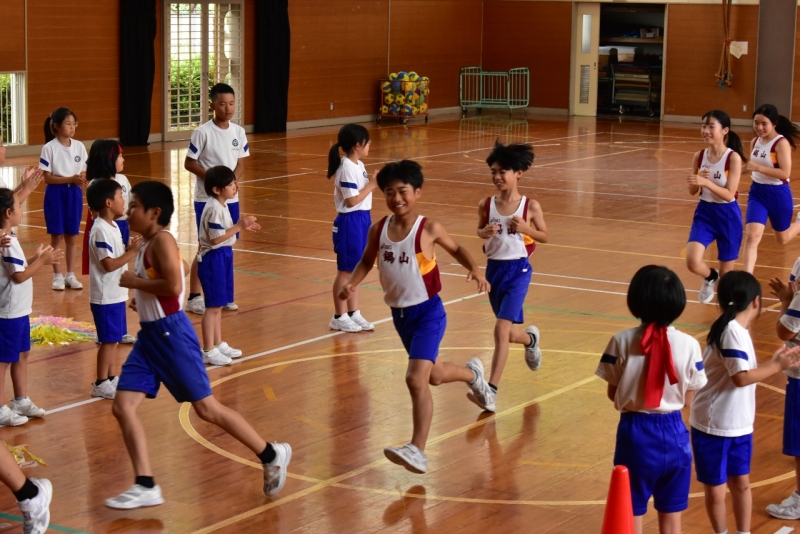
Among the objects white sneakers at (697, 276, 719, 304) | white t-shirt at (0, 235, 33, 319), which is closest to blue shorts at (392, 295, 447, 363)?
white t-shirt at (0, 235, 33, 319)

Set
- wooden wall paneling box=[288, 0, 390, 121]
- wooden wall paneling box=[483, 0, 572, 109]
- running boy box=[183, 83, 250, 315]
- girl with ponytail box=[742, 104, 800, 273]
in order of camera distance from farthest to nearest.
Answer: wooden wall paneling box=[483, 0, 572, 109], wooden wall paneling box=[288, 0, 390, 121], girl with ponytail box=[742, 104, 800, 273], running boy box=[183, 83, 250, 315]

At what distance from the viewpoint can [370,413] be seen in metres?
7.38

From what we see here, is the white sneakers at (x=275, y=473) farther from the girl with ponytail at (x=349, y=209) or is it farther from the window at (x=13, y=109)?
the window at (x=13, y=109)

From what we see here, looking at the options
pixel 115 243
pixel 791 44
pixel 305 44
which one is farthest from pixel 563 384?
pixel 791 44

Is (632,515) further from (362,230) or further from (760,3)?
(760,3)

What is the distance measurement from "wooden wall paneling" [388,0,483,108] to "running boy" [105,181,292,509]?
23.3 meters

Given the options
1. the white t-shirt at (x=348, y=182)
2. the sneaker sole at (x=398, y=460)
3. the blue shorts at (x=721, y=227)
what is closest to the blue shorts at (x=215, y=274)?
the white t-shirt at (x=348, y=182)

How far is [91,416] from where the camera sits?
23.9 ft

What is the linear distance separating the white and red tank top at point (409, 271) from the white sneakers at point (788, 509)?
2.02m

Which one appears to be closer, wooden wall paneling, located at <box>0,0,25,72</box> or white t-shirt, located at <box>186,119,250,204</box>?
white t-shirt, located at <box>186,119,250,204</box>

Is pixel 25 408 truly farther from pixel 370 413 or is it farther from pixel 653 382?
pixel 653 382

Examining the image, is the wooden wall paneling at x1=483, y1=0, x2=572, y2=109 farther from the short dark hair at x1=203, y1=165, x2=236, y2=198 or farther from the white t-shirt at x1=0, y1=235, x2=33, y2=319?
the white t-shirt at x1=0, y1=235, x2=33, y2=319

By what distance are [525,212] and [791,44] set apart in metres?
22.2

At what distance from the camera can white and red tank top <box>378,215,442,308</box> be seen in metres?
6.36
